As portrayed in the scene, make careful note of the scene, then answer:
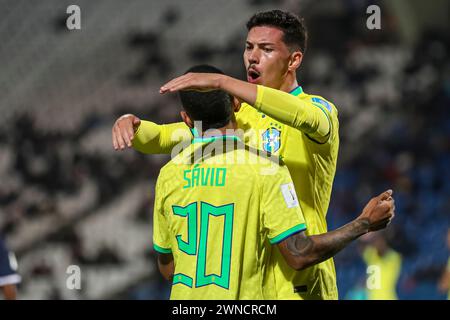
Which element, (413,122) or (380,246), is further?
(413,122)

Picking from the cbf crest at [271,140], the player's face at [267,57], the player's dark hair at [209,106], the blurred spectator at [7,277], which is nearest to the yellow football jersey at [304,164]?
the cbf crest at [271,140]

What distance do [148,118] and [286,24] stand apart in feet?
20.6

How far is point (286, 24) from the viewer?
368 cm

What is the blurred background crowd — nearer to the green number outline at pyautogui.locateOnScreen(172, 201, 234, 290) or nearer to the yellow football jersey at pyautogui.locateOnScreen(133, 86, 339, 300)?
the yellow football jersey at pyautogui.locateOnScreen(133, 86, 339, 300)

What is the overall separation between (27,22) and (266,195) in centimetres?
827

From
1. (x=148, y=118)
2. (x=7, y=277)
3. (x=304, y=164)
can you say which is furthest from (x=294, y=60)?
(x=148, y=118)

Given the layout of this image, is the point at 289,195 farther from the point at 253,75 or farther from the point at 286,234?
the point at 253,75

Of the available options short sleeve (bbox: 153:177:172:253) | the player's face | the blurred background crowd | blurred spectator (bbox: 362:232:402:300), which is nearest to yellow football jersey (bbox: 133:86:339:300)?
the player's face

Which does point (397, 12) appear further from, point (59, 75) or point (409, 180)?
point (59, 75)

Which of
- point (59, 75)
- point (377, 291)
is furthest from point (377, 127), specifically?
point (59, 75)

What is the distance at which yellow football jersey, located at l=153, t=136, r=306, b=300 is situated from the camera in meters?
2.93

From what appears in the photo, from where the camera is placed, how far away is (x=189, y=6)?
10406 millimetres

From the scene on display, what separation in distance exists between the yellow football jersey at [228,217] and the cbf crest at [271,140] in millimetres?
382

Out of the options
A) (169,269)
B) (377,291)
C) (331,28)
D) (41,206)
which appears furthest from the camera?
(331,28)
